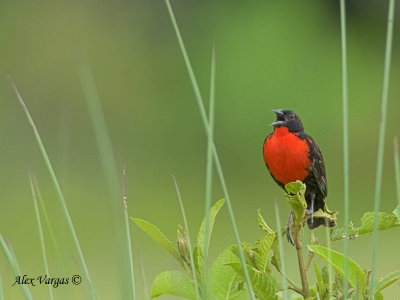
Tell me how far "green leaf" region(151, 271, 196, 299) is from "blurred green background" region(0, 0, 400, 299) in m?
6.01

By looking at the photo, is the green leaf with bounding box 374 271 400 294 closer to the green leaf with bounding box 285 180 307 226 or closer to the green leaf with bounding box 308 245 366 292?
the green leaf with bounding box 308 245 366 292

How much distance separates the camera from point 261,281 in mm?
1454

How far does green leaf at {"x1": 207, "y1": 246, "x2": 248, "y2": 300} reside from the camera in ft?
4.94

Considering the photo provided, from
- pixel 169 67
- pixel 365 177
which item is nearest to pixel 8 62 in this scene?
pixel 169 67

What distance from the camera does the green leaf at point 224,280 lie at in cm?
150

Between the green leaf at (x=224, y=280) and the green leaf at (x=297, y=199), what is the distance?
11cm

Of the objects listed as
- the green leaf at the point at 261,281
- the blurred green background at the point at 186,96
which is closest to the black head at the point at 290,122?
the green leaf at the point at 261,281

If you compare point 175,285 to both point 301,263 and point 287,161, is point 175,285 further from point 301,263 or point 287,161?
point 287,161

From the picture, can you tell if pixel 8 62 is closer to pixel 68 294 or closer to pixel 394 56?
pixel 394 56

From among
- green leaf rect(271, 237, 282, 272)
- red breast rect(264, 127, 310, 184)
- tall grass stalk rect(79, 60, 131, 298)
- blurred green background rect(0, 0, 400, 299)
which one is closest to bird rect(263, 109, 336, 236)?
red breast rect(264, 127, 310, 184)

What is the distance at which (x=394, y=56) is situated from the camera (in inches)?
348

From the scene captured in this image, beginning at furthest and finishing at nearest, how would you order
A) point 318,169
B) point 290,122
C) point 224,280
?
point 290,122 < point 318,169 < point 224,280

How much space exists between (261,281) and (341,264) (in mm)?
114

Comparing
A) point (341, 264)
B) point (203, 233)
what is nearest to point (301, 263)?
point (341, 264)
